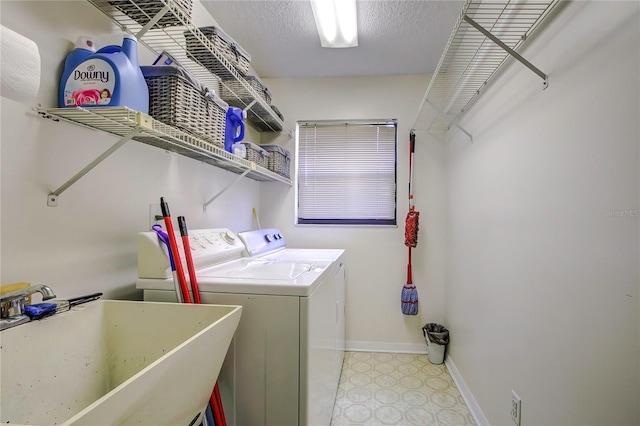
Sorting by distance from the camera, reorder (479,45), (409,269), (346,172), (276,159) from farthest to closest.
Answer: (346,172) → (409,269) → (276,159) → (479,45)

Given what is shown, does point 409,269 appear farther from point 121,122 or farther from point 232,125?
point 121,122

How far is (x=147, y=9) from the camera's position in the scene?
3.30ft

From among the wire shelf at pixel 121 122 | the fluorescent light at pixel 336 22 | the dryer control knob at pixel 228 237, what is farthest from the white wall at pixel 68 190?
the fluorescent light at pixel 336 22

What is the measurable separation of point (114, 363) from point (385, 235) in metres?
2.22

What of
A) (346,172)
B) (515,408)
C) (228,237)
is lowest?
(515,408)

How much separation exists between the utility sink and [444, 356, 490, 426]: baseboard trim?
1626 mm

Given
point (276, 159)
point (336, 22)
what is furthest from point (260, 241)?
point (336, 22)

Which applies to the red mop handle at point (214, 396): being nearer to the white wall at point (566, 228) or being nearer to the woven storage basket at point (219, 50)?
the woven storage basket at point (219, 50)

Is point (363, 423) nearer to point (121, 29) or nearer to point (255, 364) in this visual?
point (255, 364)

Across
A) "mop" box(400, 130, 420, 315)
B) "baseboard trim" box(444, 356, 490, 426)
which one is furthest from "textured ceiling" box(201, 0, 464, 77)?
"baseboard trim" box(444, 356, 490, 426)

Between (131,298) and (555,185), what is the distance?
1.81 metres

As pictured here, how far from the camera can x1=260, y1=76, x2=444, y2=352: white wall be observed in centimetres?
264

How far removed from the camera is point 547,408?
3.58 feet

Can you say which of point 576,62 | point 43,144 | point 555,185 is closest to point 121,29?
point 43,144
